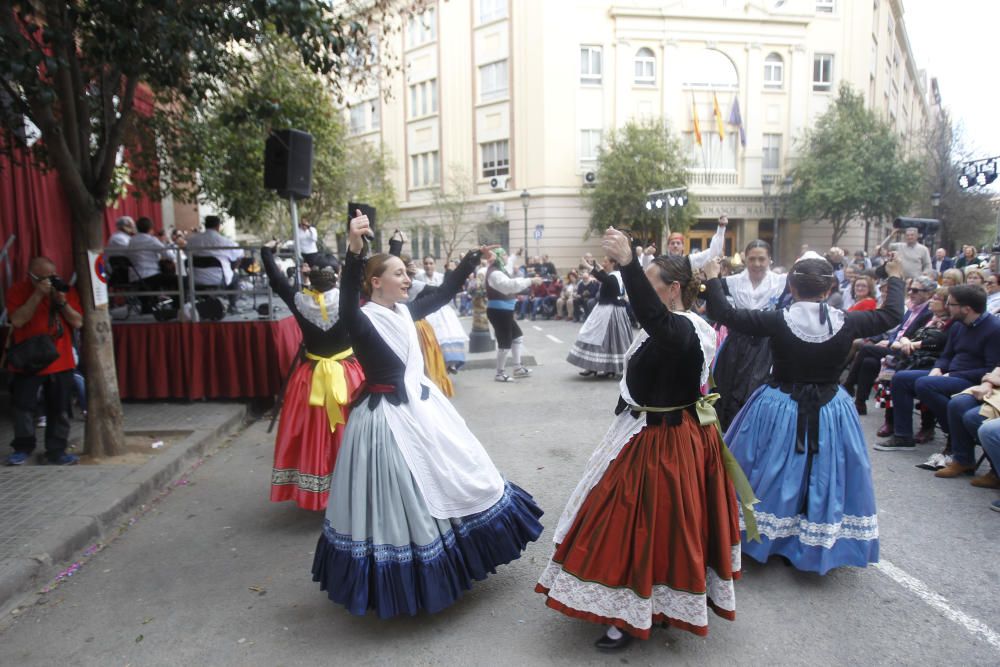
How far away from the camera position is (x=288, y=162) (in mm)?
7035

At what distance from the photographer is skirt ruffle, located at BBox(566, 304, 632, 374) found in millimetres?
9383

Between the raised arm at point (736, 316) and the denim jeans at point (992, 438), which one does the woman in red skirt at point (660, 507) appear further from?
the denim jeans at point (992, 438)

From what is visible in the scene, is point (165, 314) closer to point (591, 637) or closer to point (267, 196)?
point (267, 196)

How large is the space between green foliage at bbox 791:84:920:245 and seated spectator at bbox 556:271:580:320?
1267 cm

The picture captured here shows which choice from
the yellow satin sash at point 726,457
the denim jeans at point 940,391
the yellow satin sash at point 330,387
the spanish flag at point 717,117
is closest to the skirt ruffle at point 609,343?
the denim jeans at point 940,391

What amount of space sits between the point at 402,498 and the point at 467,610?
707mm

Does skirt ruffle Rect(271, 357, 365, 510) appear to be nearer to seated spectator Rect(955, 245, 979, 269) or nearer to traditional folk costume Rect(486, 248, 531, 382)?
traditional folk costume Rect(486, 248, 531, 382)

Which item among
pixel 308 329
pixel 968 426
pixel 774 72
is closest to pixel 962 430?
pixel 968 426

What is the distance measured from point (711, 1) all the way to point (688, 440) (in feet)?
101

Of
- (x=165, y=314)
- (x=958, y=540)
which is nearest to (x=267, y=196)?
(x=165, y=314)

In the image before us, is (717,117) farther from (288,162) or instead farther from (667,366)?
(667,366)

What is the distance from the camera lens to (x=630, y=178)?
84.6ft

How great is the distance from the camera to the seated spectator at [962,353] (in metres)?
5.59

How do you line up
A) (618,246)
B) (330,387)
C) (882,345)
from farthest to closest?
1. (882,345)
2. (330,387)
3. (618,246)
